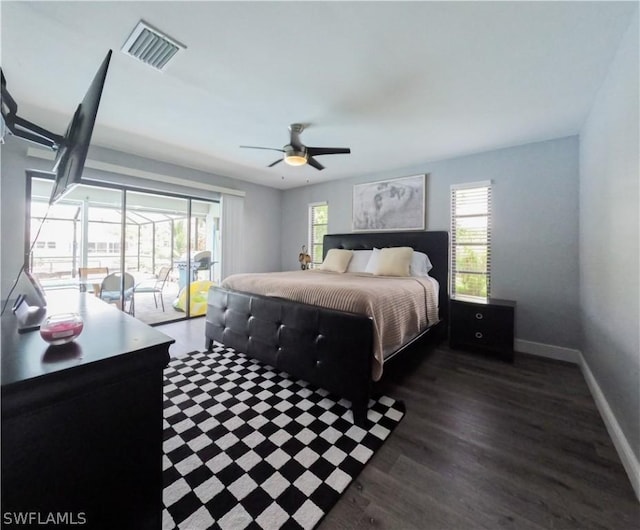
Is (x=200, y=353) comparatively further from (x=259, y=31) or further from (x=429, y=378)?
(x=259, y=31)

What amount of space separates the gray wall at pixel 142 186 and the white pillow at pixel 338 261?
6.25 feet

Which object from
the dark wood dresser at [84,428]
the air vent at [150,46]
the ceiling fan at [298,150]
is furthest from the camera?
the ceiling fan at [298,150]

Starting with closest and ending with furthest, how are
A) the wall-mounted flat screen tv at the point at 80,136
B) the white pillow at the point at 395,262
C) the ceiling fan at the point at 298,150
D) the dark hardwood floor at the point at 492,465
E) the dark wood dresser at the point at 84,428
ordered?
the dark wood dresser at the point at 84,428 → the wall-mounted flat screen tv at the point at 80,136 → the dark hardwood floor at the point at 492,465 → the ceiling fan at the point at 298,150 → the white pillow at the point at 395,262

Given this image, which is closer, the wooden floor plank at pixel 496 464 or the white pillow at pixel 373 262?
the wooden floor plank at pixel 496 464

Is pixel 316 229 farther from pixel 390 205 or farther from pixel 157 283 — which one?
pixel 157 283

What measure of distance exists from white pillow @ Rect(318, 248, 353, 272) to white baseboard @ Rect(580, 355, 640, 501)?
2.77m

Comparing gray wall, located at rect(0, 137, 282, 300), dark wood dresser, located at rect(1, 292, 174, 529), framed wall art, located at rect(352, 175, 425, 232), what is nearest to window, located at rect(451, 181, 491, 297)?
framed wall art, located at rect(352, 175, 425, 232)

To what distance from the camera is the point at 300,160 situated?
2719 mm

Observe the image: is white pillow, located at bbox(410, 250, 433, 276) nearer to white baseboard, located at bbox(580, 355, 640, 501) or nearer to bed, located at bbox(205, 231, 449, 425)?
bed, located at bbox(205, 231, 449, 425)

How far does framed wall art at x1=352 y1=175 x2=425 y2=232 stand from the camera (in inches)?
152

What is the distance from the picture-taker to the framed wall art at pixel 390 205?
152 inches

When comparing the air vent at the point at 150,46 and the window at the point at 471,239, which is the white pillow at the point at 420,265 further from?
the air vent at the point at 150,46

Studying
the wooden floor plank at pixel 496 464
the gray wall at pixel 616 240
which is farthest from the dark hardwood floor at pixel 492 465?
the gray wall at pixel 616 240

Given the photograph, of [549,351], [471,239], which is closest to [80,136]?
[471,239]
